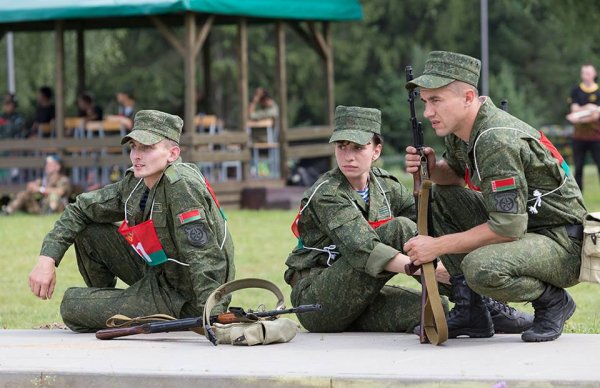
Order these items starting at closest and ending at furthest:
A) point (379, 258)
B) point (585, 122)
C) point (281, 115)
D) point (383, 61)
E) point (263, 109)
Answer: point (379, 258), point (585, 122), point (281, 115), point (263, 109), point (383, 61)

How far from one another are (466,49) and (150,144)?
136ft

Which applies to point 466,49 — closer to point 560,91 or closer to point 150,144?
point 560,91

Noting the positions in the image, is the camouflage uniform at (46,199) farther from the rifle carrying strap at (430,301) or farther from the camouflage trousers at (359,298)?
the rifle carrying strap at (430,301)

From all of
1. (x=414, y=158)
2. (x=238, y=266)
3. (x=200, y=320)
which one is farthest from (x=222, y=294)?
(x=238, y=266)

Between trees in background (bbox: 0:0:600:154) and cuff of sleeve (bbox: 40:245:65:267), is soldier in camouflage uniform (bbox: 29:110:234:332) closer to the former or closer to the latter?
cuff of sleeve (bbox: 40:245:65:267)

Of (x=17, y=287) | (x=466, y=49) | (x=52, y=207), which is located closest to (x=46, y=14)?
(x=52, y=207)

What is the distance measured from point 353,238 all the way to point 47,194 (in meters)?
12.3

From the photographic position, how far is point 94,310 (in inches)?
276

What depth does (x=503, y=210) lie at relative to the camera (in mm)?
5879

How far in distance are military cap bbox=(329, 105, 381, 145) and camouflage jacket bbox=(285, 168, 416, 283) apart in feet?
0.77

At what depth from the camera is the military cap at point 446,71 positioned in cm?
602

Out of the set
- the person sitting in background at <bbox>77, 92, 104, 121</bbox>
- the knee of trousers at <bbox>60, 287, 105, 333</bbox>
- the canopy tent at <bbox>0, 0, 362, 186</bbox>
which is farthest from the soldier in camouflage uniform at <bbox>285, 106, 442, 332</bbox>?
the person sitting in background at <bbox>77, 92, 104, 121</bbox>

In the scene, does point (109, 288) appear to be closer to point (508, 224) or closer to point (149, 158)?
point (149, 158)

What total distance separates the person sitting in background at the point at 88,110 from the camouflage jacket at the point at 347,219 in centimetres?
1306
